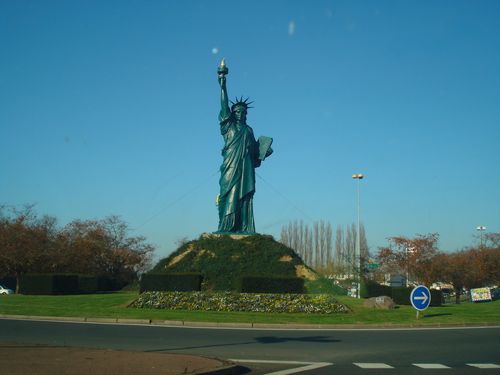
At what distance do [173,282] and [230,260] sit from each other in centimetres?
683

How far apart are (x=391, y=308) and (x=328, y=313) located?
4.00 m

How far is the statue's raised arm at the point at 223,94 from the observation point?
40219mm

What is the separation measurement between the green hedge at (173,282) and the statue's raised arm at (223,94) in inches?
605

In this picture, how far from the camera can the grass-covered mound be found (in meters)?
34.3

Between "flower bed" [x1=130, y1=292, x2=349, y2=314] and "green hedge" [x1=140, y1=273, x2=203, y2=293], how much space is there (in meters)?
3.06

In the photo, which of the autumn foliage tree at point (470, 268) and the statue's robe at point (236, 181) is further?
the autumn foliage tree at point (470, 268)

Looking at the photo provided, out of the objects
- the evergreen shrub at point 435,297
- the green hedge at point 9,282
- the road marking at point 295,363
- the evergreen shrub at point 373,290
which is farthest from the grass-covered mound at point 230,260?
the green hedge at point 9,282

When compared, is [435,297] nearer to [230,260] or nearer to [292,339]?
[230,260]

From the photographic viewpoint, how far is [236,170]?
134ft

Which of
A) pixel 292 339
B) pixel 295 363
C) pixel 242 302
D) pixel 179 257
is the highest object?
pixel 179 257

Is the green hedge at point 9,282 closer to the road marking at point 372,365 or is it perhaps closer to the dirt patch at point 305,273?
the dirt patch at point 305,273

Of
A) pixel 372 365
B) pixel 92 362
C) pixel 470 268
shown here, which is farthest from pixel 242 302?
pixel 470 268

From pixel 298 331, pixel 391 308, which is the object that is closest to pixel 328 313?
pixel 391 308

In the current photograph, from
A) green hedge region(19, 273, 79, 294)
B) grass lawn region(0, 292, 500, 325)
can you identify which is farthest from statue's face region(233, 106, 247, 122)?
grass lawn region(0, 292, 500, 325)
